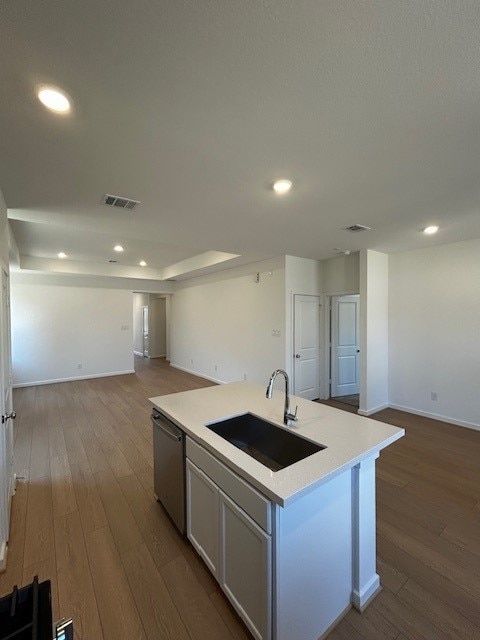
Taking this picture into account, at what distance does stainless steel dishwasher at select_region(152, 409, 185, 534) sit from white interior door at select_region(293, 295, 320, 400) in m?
3.10

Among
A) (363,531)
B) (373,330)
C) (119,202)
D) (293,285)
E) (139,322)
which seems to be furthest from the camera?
(139,322)

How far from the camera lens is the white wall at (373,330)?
4250 millimetres

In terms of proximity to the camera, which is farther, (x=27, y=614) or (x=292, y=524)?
(x=292, y=524)

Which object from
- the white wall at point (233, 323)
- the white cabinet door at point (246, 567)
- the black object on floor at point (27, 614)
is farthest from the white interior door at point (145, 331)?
the black object on floor at point (27, 614)

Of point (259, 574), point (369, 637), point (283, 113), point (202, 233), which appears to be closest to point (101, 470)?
point (259, 574)

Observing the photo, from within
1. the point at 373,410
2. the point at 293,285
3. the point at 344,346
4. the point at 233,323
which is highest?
the point at 293,285

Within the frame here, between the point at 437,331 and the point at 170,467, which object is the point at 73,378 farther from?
the point at 437,331

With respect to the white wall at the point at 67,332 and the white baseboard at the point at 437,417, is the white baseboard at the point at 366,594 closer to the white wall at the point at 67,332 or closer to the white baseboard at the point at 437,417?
the white baseboard at the point at 437,417

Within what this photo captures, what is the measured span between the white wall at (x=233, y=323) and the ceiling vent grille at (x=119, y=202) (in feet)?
9.25

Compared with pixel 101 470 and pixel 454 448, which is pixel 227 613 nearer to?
pixel 101 470

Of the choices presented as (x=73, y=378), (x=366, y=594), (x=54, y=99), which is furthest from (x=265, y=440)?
(x=73, y=378)

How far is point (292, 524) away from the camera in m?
1.17

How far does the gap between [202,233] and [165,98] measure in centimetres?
209

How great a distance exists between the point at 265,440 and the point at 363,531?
724 millimetres
